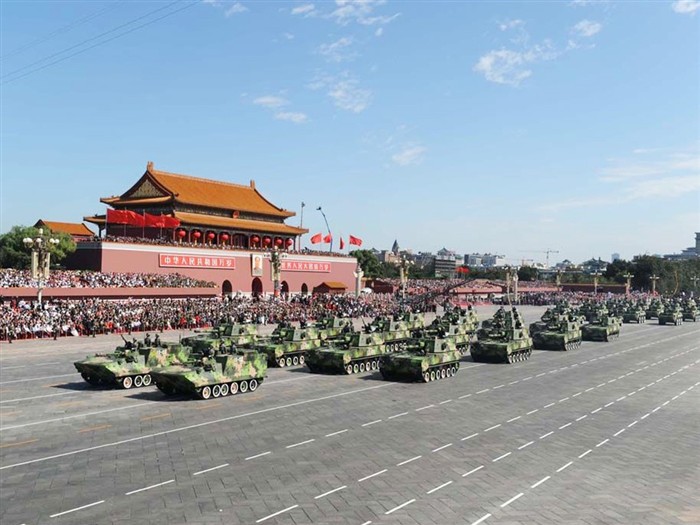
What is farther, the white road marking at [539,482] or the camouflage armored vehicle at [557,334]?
the camouflage armored vehicle at [557,334]

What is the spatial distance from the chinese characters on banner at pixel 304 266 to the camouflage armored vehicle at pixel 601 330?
36226 mm

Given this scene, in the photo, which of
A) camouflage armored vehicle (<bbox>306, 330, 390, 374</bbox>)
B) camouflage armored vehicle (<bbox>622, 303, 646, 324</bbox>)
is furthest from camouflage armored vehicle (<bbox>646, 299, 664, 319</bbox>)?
camouflage armored vehicle (<bbox>306, 330, 390, 374</bbox>)

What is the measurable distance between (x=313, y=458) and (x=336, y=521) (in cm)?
431

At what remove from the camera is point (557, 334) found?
146ft

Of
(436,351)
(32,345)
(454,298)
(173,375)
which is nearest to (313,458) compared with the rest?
(173,375)

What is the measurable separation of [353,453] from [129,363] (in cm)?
1303

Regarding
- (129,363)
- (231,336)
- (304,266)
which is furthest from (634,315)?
(129,363)

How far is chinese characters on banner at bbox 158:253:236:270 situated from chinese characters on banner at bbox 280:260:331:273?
754 centimetres

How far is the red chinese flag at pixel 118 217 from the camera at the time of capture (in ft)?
214

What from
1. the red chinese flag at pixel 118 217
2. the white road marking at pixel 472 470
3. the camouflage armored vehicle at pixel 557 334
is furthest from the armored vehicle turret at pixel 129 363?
the red chinese flag at pixel 118 217

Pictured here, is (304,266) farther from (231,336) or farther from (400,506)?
(400,506)

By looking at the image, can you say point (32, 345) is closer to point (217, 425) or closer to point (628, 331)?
point (217, 425)

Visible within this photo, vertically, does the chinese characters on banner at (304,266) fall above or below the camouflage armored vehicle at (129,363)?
above

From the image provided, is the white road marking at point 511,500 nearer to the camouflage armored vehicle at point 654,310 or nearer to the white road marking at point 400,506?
the white road marking at point 400,506
